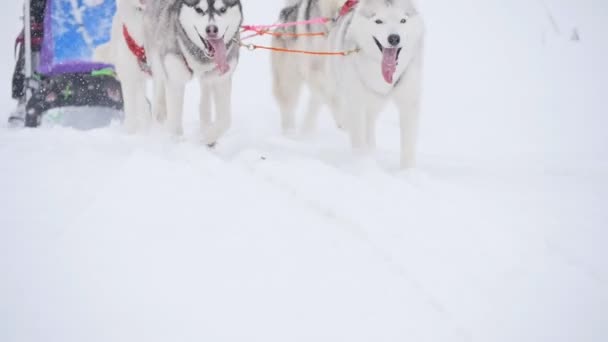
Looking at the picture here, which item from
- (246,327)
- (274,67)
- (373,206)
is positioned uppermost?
(274,67)

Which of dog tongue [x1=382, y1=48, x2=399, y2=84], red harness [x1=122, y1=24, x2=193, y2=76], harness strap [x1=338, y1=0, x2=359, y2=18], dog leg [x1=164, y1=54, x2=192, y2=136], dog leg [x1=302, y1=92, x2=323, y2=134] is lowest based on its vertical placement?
dog leg [x1=302, y1=92, x2=323, y2=134]

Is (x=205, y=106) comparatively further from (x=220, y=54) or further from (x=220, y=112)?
(x=220, y=54)

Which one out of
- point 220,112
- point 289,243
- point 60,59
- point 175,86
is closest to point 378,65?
point 220,112

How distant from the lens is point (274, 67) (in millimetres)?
4414

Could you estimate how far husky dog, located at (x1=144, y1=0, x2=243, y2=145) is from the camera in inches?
124

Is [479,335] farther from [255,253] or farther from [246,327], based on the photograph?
[255,253]

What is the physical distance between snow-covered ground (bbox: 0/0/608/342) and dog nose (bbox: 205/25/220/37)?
70 centimetres

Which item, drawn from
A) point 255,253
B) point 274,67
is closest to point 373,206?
point 255,253

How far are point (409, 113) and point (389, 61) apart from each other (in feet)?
1.15

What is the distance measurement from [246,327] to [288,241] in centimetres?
50

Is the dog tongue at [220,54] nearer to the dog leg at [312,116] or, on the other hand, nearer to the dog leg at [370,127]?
the dog leg at [370,127]

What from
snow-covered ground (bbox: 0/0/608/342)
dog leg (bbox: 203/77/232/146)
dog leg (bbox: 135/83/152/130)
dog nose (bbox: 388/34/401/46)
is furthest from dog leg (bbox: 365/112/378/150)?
dog leg (bbox: 135/83/152/130)

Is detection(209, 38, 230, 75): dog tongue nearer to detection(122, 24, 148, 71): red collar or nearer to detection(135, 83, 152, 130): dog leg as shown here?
detection(122, 24, 148, 71): red collar

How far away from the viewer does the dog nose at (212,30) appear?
313 cm
